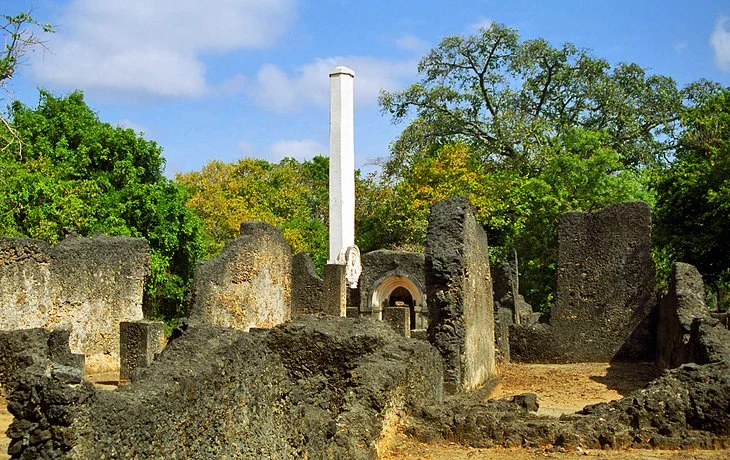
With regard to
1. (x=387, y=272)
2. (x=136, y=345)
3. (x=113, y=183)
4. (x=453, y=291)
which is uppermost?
(x=113, y=183)

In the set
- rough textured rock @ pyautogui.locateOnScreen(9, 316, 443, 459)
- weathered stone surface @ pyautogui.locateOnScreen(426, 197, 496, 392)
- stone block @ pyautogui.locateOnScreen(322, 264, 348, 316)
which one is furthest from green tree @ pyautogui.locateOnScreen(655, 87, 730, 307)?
rough textured rock @ pyautogui.locateOnScreen(9, 316, 443, 459)

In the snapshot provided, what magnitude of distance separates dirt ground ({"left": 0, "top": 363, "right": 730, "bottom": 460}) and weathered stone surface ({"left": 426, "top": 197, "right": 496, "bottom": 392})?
4.14ft

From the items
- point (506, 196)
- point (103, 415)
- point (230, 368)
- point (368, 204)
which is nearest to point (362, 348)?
point (230, 368)

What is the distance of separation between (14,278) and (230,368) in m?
13.2

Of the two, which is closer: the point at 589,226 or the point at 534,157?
the point at 589,226

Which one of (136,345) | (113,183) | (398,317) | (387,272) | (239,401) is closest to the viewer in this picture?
(239,401)

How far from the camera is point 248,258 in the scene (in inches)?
883

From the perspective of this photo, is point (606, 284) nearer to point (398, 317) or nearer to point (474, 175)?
point (398, 317)

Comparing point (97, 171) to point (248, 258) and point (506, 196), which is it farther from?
point (506, 196)

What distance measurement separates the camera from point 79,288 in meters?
19.8

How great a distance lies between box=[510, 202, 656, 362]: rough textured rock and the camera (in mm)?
20938

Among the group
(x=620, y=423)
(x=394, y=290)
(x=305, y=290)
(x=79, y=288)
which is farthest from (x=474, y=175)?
(x=620, y=423)

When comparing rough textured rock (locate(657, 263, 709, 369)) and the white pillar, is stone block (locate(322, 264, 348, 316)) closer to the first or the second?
rough textured rock (locate(657, 263, 709, 369))

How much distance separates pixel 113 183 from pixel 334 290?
9934mm
